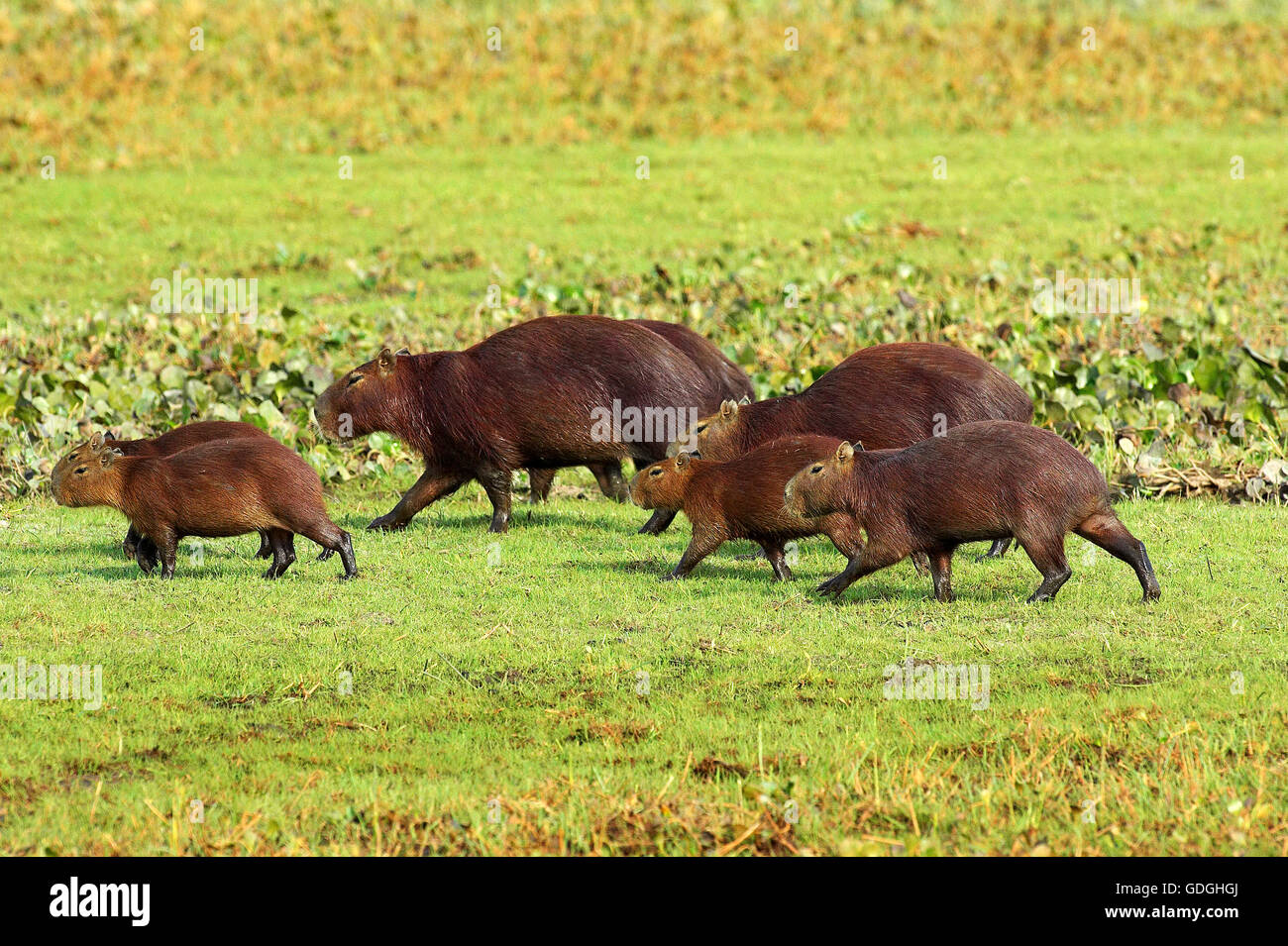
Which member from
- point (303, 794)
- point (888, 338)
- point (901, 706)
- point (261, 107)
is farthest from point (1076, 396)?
point (261, 107)

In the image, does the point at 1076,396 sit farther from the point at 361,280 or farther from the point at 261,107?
the point at 261,107

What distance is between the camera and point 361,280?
65.0 ft

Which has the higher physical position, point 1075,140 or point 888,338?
point 1075,140

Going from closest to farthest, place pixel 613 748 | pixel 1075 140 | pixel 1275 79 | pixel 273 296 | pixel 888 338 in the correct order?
pixel 613 748 < pixel 888 338 < pixel 273 296 < pixel 1075 140 < pixel 1275 79

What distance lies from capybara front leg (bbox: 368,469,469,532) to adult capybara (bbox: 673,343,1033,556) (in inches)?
70.9

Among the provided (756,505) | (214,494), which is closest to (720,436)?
(756,505)

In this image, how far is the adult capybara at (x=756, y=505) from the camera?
9.45m

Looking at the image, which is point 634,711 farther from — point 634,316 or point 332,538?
point 634,316

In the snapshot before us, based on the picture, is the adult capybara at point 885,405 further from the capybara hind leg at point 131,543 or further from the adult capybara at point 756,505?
the capybara hind leg at point 131,543

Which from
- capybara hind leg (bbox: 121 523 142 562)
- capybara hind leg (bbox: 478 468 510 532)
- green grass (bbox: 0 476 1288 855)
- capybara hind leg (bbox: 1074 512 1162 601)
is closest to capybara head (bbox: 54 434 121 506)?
capybara hind leg (bbox: 121 523 142 562)

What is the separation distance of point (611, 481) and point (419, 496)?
1661 mm

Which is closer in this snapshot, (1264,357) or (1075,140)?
(1264,357)

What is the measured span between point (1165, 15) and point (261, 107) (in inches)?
688

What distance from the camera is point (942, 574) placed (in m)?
8.98
